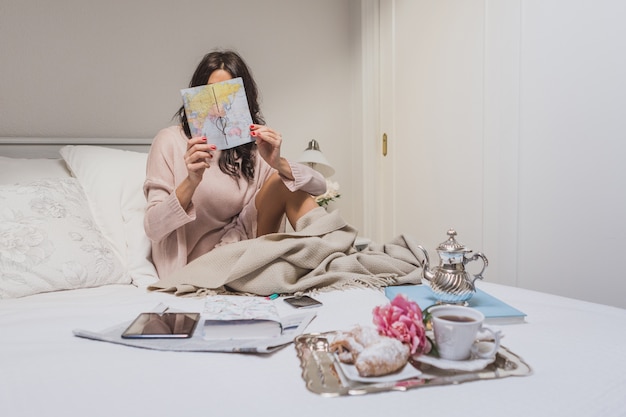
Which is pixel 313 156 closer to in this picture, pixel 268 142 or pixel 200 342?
pixel 268 142

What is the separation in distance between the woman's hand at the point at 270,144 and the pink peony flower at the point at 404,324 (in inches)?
38.5

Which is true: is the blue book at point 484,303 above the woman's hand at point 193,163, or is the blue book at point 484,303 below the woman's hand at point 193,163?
below

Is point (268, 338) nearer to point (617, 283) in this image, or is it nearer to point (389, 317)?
point (389, 317)

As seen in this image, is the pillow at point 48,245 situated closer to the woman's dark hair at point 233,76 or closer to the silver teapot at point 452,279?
the woman's dark hair at point 233,76

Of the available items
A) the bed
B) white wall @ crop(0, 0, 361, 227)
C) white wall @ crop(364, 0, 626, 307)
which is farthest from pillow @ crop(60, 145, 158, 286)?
white wall @ crop(364, 0, 626, 307)

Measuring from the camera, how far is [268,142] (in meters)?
1.80

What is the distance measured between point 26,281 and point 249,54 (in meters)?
1.75

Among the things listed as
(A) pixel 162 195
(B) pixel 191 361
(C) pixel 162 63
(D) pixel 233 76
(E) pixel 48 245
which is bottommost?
(B) pixel 191 361

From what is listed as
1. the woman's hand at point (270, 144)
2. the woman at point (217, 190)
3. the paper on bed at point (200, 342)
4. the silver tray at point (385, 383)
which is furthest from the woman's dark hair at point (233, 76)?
the silver tray at point (385, 383)

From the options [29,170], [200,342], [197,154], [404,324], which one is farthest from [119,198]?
[404,324]

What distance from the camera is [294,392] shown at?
80 centimetres

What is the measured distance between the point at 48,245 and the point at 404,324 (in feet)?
3.78

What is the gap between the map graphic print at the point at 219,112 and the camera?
1693 mm

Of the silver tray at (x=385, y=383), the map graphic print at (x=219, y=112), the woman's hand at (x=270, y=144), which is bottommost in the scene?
the silver tray at (x=385, y=383)
